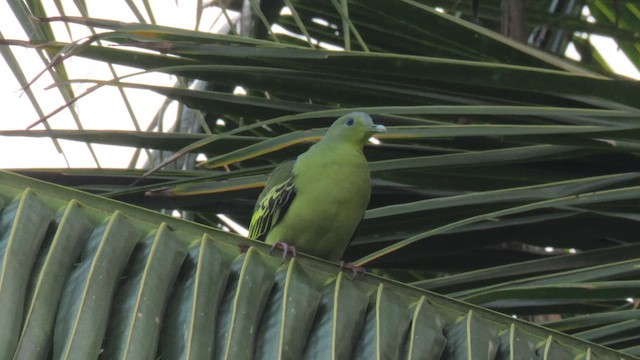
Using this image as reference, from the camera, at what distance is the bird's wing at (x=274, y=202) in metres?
3.58

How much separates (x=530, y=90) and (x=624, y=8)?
214 centimetres

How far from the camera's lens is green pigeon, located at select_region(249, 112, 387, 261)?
3.56 metres

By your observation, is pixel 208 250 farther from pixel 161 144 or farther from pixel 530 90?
pixel 530 90

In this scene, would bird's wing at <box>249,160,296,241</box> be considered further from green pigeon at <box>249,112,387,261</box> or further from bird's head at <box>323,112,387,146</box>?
bird's head at <box>323,112,387,146</box>

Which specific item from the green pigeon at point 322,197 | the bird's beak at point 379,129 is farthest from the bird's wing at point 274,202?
the bird's beak at point 379,129

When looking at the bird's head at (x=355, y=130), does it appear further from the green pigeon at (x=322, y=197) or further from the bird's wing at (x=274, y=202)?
the bird's wing at (x=274, y=202)

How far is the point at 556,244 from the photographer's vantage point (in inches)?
138

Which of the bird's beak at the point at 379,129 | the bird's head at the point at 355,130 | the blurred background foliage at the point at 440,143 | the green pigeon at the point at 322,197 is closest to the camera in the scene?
the blurred background foliage at the point at 440,143

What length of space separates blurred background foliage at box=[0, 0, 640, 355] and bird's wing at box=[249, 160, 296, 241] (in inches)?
2.2

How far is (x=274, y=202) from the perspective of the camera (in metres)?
3.67

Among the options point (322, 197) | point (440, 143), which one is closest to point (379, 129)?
point (440, 143)

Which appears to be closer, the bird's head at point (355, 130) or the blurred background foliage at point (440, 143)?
the blurred background foliage at point (440, 143)

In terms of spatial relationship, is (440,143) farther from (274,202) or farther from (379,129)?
(274,202)

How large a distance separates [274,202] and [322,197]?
0.16m
